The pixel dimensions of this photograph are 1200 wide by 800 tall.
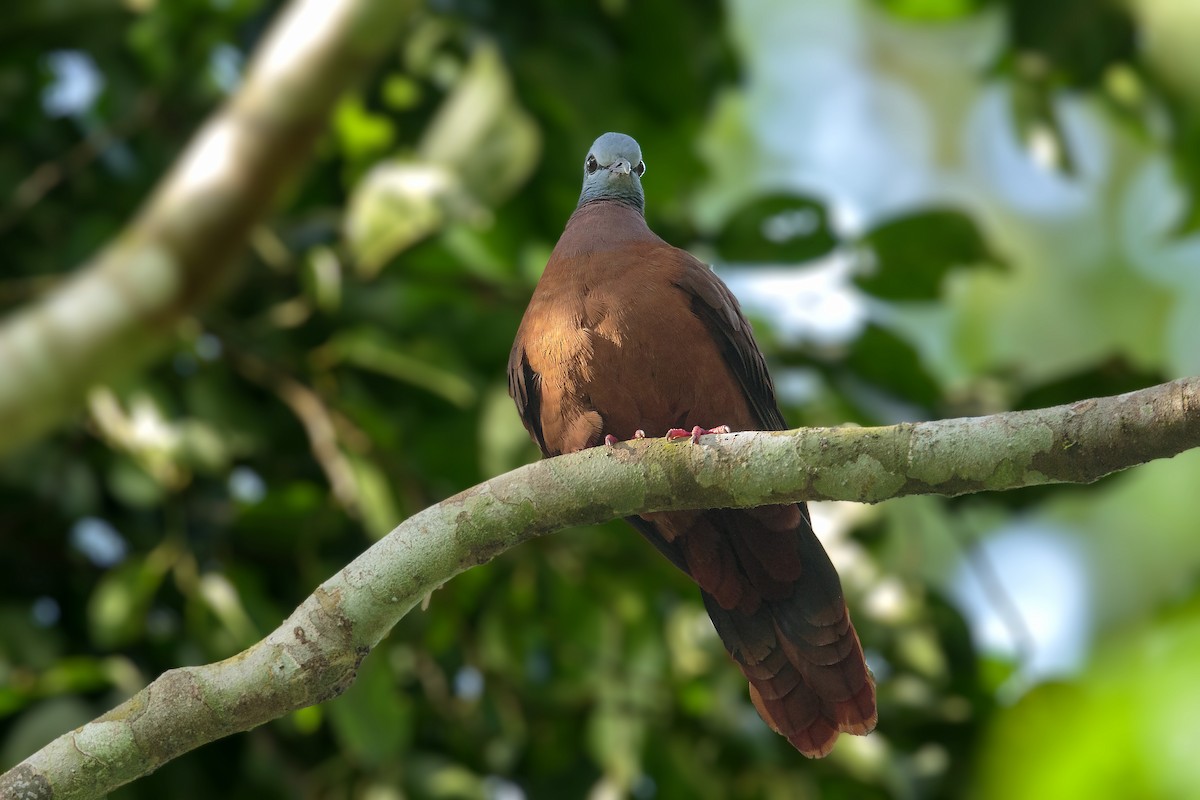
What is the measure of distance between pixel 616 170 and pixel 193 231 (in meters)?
1.33

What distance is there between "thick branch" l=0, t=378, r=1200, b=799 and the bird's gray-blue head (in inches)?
31.6

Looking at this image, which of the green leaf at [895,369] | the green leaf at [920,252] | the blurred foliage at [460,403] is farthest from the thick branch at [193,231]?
the green leaf at [895,369]

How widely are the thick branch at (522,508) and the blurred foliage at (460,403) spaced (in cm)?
235

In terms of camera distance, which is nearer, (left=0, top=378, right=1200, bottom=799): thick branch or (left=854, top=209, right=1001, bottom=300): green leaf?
(left=0, top=378, right=1200, bottom=799): thick branch

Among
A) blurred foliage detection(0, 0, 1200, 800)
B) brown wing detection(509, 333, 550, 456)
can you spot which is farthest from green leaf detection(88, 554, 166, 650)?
brown wing detection(509, 333, 550, 456)

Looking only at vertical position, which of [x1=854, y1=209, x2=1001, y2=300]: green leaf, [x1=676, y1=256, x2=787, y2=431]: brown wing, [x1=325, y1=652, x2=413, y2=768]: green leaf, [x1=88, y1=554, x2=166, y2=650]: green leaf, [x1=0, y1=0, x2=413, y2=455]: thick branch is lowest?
[x1=325, y1=652, x2=413, y2=768]: green leaf

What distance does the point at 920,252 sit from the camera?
4945mm

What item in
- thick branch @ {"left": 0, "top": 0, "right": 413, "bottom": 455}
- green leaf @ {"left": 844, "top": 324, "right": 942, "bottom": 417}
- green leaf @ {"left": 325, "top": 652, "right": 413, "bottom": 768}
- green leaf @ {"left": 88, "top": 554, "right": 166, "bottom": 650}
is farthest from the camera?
green leaf @ {"left": 844, "top": 324, "right": 942, "bottom": 417}

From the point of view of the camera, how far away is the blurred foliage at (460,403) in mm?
4949

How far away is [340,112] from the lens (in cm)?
588

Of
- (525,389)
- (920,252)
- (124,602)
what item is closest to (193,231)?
(525,389)

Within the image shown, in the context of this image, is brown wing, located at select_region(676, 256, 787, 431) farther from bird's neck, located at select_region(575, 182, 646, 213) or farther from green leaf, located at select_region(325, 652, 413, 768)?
green leaf, located at select_region(325, 652, 413, 768)

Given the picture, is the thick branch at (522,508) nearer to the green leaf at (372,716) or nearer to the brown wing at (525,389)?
the brown wing at (525,389)

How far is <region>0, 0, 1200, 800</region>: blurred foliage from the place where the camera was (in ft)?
16.2
